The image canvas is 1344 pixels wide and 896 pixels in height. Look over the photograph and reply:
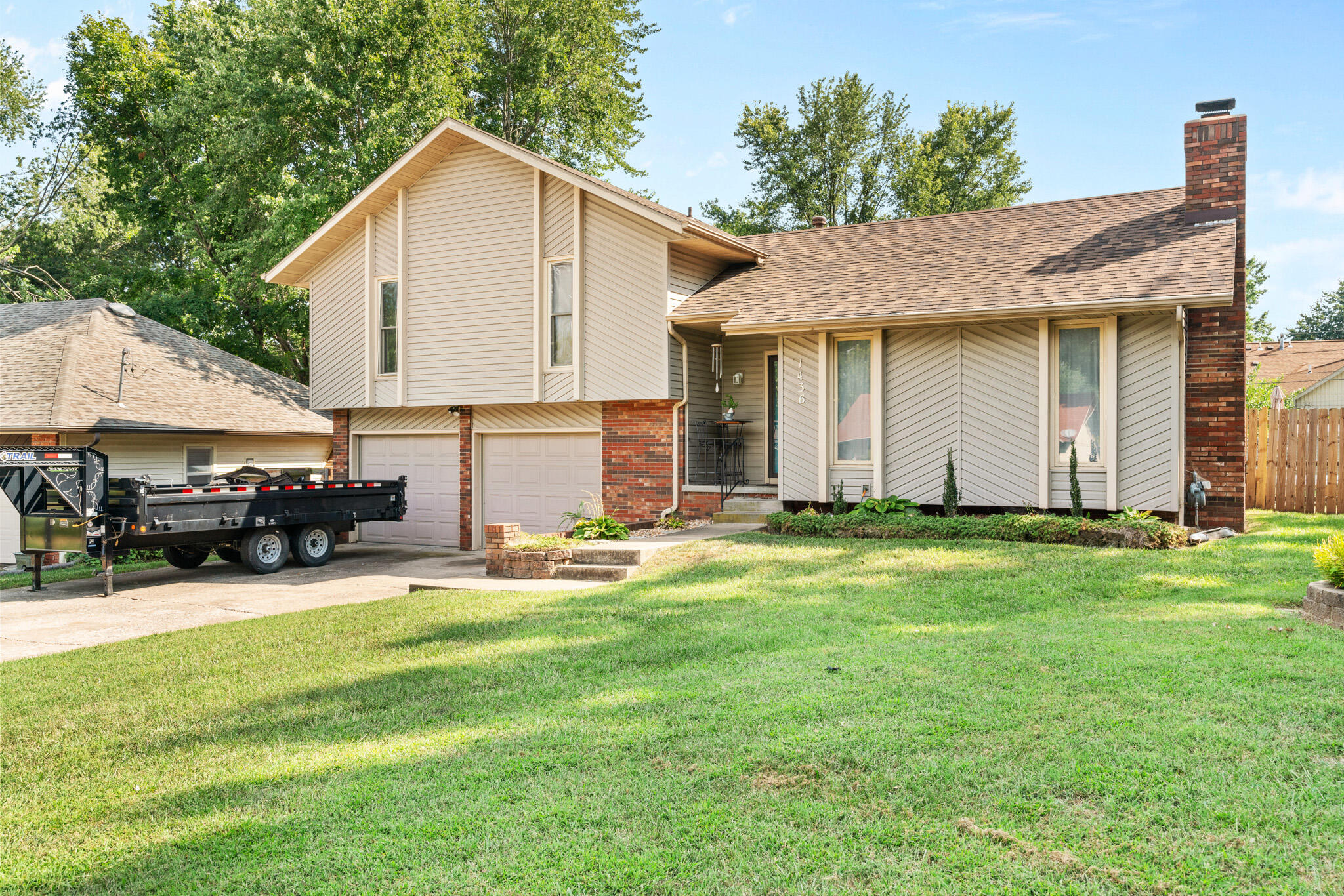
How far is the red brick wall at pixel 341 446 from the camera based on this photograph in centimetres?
1812

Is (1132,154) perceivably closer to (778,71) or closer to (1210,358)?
(778,71)

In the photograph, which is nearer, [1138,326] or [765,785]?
[765,785]

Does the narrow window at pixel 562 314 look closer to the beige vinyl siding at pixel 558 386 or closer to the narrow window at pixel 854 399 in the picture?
the beige vinyl siding at pixel 558 386

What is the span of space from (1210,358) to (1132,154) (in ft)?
55.8

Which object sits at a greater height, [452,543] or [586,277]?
[586,277]

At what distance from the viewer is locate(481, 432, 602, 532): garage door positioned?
15.4 m

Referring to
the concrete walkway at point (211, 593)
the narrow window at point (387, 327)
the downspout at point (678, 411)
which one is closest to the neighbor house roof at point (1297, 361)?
the downspout at point (678, 411)

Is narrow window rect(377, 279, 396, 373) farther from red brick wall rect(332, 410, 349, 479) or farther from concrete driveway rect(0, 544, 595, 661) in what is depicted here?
concrete driveway rect(0, 544, 595, 661)

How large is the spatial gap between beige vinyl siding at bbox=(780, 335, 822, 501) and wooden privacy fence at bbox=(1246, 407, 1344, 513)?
24.2ft

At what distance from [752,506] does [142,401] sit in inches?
505

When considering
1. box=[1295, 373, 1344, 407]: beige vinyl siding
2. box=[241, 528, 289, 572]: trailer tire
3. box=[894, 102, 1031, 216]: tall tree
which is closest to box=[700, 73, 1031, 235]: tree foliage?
box=[894, 102, 1031, 216]: tall tree

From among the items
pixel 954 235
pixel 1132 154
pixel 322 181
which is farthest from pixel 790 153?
pixel 954 235

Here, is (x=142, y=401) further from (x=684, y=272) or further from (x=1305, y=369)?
(x=1305, y=369)

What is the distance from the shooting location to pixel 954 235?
14.9 m
